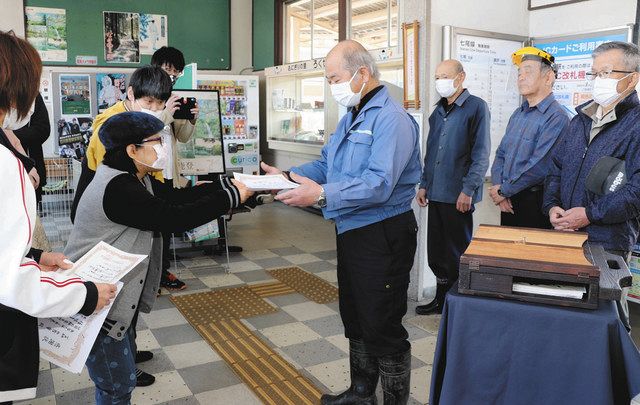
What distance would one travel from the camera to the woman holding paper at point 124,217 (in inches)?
74.7

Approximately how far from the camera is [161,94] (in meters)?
3.24

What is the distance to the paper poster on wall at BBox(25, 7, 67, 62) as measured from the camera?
7.52 metres

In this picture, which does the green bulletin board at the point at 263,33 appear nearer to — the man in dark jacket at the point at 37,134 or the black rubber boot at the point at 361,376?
the man in dark jacket at the point at 37,134

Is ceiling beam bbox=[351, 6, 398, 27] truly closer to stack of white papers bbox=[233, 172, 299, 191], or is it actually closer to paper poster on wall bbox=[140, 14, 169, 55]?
paper poster on wall bbox=[140, 14, 169, 55]

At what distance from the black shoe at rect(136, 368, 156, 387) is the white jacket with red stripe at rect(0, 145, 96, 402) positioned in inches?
59.2

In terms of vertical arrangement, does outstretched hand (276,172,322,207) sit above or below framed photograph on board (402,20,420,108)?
below

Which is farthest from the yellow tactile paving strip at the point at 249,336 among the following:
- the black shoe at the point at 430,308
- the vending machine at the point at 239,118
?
the vending machine at the point at 239,118

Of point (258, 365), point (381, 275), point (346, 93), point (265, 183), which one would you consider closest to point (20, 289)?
point (265, 183)

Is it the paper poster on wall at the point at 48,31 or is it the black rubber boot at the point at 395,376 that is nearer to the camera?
the black rubber boot at the point at 395,376

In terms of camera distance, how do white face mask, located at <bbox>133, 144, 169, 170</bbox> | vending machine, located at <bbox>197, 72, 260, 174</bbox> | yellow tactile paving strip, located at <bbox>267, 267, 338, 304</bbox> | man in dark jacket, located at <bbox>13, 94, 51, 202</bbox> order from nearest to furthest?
1. white face mask, located at <bbox>133, 144, 169, 170</bbox>
2. man in dark jacket, located at <bbox>13, 94, 51, 202</bbox>
3. yellow tactile paving strip, located at <bbox>267, 267, 338, 304</bbox>
4. vending machine, located at <bbox>197, 72, 260, 174</bbox>

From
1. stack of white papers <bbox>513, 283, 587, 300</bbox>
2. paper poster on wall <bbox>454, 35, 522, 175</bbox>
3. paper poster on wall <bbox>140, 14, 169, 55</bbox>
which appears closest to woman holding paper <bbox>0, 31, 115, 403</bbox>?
stack of white papers <bbox>513, 283, 587, 300</bbox>

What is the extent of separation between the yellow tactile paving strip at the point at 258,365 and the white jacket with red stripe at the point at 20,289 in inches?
59.3

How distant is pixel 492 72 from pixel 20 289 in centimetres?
377

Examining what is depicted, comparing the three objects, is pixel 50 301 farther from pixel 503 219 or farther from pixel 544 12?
pixel 544 12
